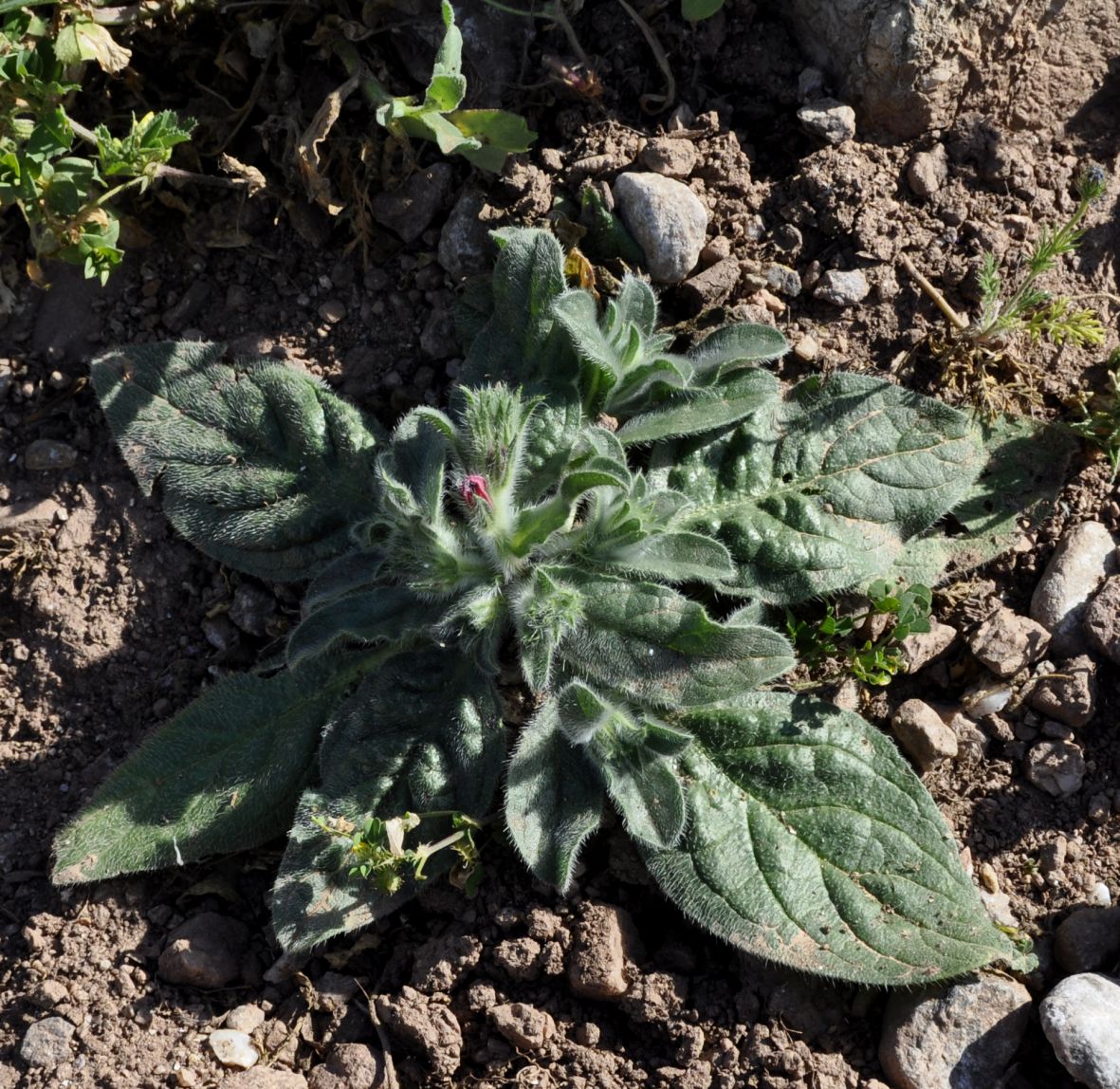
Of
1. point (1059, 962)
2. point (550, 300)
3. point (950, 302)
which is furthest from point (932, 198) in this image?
point (1059, 962)

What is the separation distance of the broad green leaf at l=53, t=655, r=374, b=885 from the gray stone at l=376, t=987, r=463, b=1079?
0.69m

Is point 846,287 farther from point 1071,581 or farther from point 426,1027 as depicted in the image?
point 426,1027

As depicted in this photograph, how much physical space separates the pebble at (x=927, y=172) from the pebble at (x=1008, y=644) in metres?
1.63

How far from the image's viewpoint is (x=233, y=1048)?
342cm

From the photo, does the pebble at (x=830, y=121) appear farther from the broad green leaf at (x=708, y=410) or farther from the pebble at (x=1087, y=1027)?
the pebble at (x=1087, y=1027)

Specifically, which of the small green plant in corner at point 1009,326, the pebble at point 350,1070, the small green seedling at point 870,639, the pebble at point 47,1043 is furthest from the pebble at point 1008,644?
the pebble at point 47,1043

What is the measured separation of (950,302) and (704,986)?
257cm

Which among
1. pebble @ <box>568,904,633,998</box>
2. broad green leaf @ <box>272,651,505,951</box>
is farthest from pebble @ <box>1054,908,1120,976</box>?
broad green leaf @ <box>272,651,505,951</box>

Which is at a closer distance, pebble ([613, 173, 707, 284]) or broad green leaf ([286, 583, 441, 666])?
broad green leaf ([286, 583, 441, 666])

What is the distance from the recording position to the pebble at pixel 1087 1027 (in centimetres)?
310

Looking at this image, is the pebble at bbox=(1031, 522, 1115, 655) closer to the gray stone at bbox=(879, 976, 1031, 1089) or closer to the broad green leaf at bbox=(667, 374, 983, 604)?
the broad green leaf at bbox=(667, 374, 983, 604)

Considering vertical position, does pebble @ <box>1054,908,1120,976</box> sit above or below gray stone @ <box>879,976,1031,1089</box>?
above

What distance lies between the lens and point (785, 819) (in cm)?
353

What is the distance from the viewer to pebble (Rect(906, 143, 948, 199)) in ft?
13.8
